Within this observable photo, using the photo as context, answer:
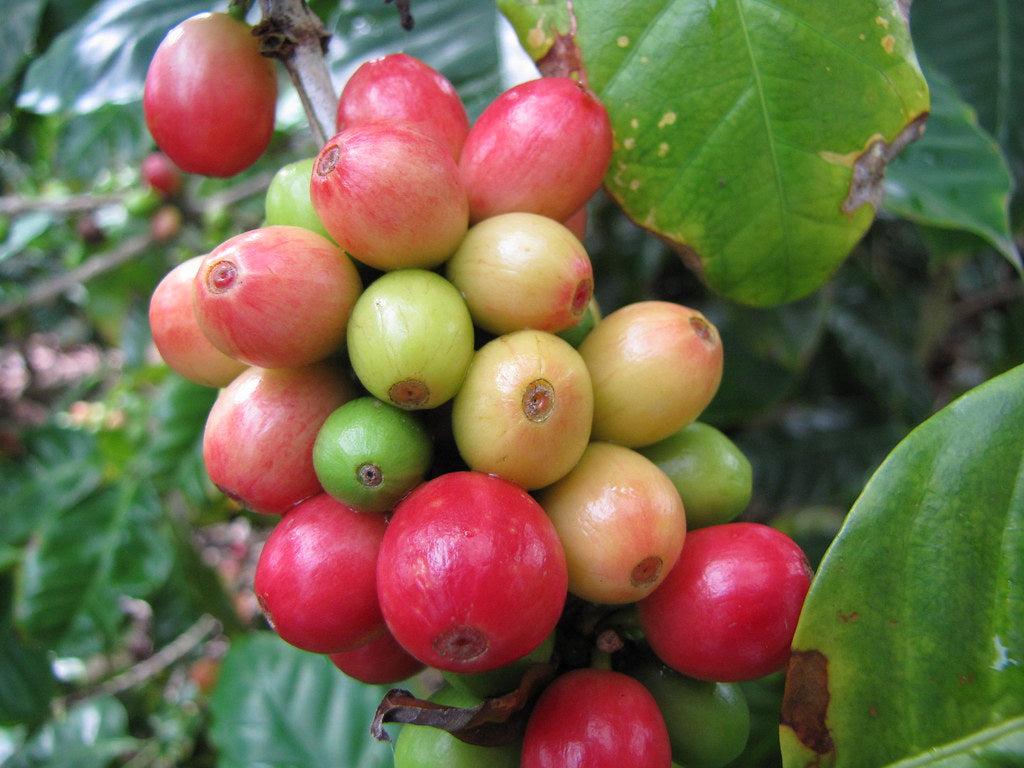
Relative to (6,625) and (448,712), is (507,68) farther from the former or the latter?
(6,625)

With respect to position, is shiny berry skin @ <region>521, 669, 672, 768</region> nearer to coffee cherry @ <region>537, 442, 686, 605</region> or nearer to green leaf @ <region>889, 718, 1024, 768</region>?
coffee cherry @ <region>537, 442, 686, 605</region>

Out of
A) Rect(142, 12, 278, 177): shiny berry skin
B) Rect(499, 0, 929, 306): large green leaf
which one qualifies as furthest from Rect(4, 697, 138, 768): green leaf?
Rect(499, 0, 929, 306): large green leaf

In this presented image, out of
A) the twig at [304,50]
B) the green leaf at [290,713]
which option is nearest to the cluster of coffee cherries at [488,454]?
the twig at [304,50]

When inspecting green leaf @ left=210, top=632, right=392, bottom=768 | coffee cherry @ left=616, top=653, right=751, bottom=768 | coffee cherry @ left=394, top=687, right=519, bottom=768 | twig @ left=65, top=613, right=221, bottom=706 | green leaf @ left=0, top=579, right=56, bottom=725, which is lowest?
twig @ left=65, top=613, right=221, bottom=706

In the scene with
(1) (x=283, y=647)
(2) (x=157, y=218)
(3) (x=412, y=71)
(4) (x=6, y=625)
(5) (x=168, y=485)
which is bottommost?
(4) (x=6, y=625)

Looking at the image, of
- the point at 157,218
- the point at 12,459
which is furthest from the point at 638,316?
the point at 12,459

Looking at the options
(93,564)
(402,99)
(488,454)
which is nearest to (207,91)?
(402,99)

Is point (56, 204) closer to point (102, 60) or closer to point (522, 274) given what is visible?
point (102, 60)
